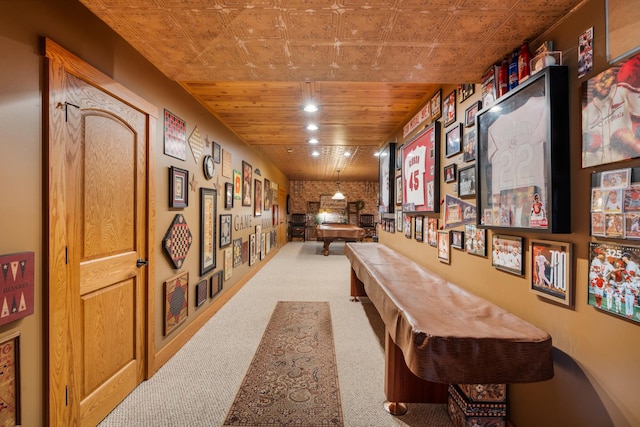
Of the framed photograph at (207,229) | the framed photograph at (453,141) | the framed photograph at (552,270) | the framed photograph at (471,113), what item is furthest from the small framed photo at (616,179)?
the framed photograph at (207,229)

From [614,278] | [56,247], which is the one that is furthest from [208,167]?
[614,278]

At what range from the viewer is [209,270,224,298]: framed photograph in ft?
11.1

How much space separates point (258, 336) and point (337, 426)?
54.8 inches

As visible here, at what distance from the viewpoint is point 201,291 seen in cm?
307

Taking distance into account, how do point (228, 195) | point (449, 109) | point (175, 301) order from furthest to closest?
1. point (228, 195)
2. point (175, 301)
3. point (449, 109)

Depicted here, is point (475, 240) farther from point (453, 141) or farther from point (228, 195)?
point (228, 195)

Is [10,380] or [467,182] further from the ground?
[467,182]

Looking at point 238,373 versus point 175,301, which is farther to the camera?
point 175,301

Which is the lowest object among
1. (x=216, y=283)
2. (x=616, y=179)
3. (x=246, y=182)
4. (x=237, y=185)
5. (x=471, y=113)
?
(x=216, y=283)

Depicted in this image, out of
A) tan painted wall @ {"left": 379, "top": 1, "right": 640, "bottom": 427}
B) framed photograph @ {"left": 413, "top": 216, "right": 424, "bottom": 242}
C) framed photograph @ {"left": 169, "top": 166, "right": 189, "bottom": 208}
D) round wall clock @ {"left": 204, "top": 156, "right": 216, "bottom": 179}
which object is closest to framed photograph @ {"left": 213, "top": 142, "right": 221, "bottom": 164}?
round wall clock @ {"left": 204, "top": 156, "right": 216, "bottom": 179}

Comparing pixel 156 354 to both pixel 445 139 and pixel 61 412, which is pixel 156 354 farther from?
pixel 445 139

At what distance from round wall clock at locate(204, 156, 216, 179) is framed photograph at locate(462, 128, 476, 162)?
8.77 feet

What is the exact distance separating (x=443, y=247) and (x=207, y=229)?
258 cm

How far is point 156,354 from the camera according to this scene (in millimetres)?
2258
